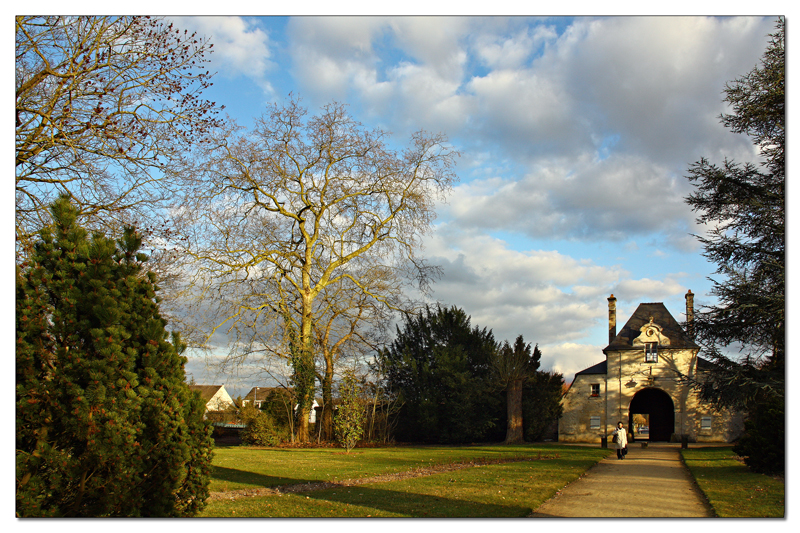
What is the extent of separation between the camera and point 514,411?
27516 millimetres

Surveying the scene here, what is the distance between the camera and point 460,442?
27828 mm

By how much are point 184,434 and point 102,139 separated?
522 cm

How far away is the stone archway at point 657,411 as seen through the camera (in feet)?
111

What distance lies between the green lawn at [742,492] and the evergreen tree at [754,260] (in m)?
1.01

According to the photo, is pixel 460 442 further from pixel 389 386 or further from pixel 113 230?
pixel 113 230

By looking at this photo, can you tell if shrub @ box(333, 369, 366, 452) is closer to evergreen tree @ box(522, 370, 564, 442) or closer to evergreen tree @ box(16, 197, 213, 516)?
evergreen tree @ box(16, 197, 213, 516)

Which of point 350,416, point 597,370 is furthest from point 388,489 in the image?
point 597,370

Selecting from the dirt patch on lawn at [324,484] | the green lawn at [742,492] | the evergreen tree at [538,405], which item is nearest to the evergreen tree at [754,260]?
the green lawn at [742,492]

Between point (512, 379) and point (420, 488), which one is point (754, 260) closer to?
point (420, 488)

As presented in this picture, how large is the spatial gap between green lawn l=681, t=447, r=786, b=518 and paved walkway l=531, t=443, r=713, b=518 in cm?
22

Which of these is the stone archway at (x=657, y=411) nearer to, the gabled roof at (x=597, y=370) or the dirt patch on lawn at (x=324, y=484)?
the gabled roof at (x=597, y=370)

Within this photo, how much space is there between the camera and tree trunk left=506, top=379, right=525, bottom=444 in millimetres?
27344
